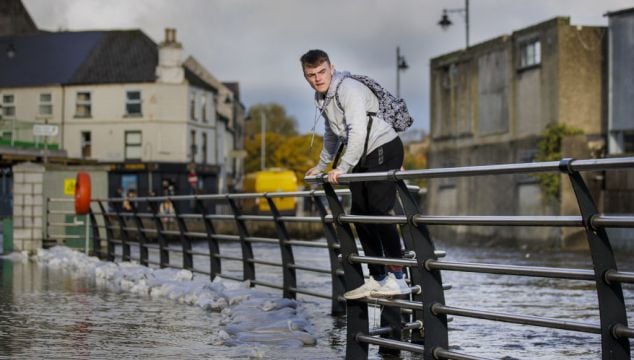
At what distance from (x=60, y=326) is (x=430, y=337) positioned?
4.56 m

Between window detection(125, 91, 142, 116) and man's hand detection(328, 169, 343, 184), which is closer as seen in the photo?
man's hand detection(328, 169, 343, 184)

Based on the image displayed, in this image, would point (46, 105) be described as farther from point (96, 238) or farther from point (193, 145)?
point (96, 238)

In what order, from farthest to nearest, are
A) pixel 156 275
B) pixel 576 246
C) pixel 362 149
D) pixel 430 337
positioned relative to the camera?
pixel 576 246 → pixel 156 275 → pixel 362 149 → pixel 430 337

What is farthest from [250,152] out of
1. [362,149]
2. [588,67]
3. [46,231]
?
[362,149]

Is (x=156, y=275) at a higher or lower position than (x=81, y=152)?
lower

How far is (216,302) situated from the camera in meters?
11.4

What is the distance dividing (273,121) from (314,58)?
130 meters

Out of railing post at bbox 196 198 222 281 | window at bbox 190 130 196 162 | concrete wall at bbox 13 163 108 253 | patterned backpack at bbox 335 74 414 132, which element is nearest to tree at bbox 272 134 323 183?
window at bbox 190 130 196 162

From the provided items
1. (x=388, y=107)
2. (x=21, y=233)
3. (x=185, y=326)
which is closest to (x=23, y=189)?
(x=21, y=233)

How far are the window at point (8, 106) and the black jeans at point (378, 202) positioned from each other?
68.1 meters

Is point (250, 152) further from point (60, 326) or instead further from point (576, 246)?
point (60, 326)

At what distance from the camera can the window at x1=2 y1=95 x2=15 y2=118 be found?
237 feet

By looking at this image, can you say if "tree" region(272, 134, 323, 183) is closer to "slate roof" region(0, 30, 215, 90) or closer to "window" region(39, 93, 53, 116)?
"slate roof" region(0, 30, 215, 90)

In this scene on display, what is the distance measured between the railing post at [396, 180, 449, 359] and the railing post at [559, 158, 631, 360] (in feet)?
4.46
